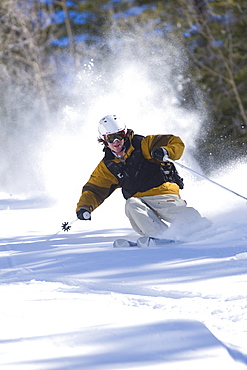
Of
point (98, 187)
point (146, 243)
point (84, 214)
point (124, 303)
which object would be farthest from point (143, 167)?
point (124, 303)

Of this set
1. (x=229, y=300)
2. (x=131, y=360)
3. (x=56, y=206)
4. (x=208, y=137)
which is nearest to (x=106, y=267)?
(x=229, y=300)

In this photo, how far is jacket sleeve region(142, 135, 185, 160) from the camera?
494cm

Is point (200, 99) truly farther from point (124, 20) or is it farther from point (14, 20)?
point (14, 20)

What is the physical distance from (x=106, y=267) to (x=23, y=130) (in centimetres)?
2085

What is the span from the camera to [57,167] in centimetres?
1129

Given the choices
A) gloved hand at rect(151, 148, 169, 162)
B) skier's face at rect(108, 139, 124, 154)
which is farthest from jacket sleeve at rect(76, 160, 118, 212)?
gloved hand at rect(151, 148, 169, 162)

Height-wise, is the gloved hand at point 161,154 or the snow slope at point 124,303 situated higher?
the gloved hand at point 161,154

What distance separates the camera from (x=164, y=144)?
16.5 ft

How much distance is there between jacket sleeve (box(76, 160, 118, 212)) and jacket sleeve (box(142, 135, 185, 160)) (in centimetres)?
50

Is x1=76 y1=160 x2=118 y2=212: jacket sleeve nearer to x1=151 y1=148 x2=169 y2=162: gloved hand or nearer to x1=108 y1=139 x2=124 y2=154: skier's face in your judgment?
x1=108 y1=139 x2=124 y2=154: skier's face

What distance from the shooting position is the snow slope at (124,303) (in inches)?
73.1

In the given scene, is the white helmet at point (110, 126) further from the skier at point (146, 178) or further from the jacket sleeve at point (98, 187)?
the jacket sleeve at point (98, 187)

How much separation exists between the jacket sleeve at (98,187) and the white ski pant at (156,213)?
0.42 meters

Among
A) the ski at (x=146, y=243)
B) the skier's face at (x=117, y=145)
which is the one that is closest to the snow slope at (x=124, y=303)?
the ski at (x=146, y=243)
